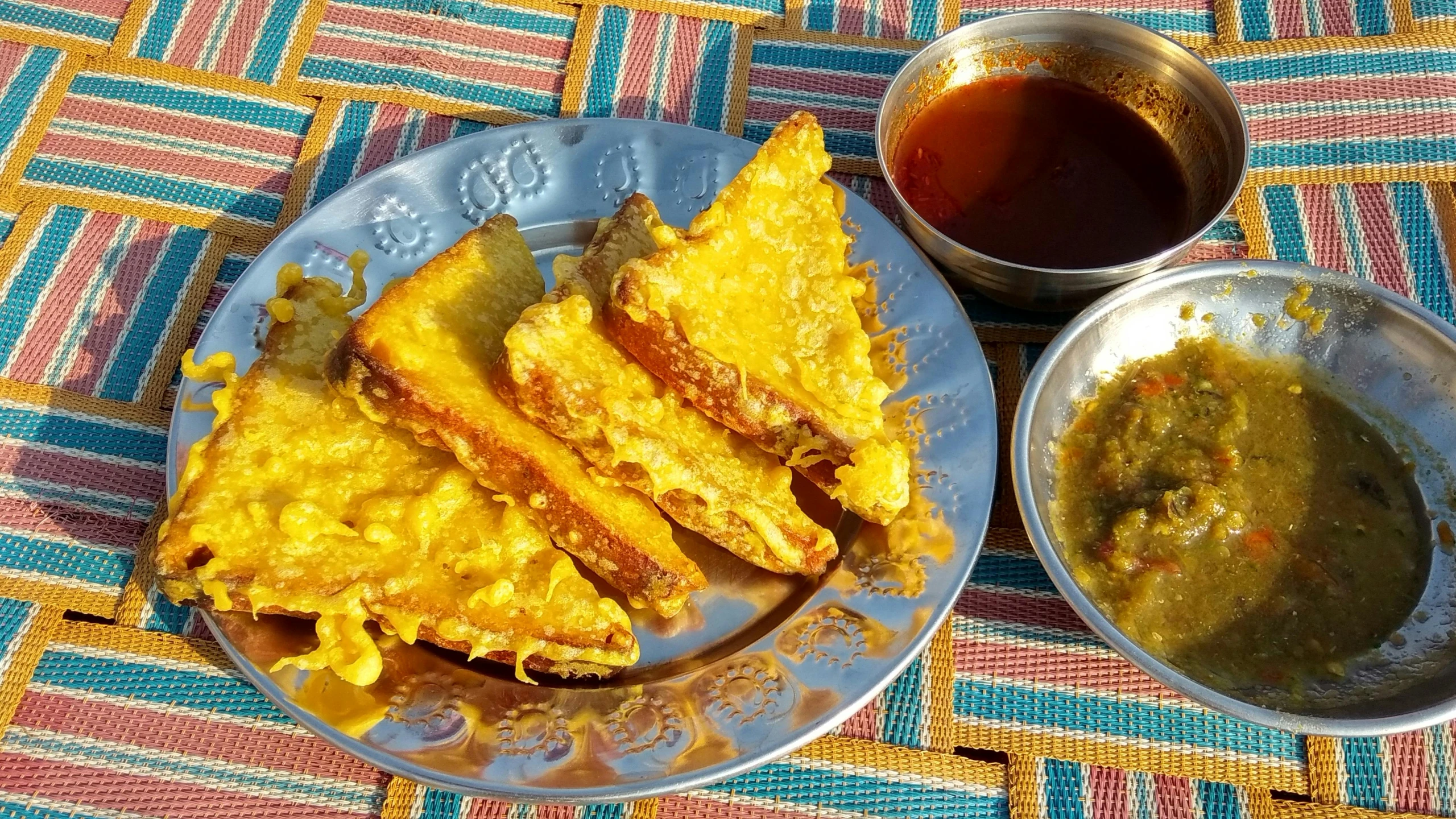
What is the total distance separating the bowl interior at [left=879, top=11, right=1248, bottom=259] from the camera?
2936mm

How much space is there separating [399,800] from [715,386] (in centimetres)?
133

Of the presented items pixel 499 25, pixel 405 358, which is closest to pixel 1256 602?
pixel 405 358

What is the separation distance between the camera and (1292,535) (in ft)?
8.00

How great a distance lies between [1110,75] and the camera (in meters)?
3.16

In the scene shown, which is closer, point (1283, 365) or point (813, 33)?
point (1283, 365)

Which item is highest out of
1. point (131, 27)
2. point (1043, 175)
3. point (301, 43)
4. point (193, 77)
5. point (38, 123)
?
point (1043, 175)

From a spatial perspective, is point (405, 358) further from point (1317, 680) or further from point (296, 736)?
point (1317, 680)

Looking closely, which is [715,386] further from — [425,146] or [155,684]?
[425,146]

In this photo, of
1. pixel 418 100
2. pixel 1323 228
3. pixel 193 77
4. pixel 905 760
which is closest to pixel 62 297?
pixel 193 77

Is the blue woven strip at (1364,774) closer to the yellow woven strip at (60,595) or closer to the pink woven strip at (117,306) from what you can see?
the yellow woven strip at (60,595)

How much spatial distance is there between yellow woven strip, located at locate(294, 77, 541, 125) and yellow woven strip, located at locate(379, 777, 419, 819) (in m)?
2.37

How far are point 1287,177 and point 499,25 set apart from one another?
3127 millimetres

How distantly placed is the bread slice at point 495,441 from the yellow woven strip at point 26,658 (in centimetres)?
114

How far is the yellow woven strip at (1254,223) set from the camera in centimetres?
316
